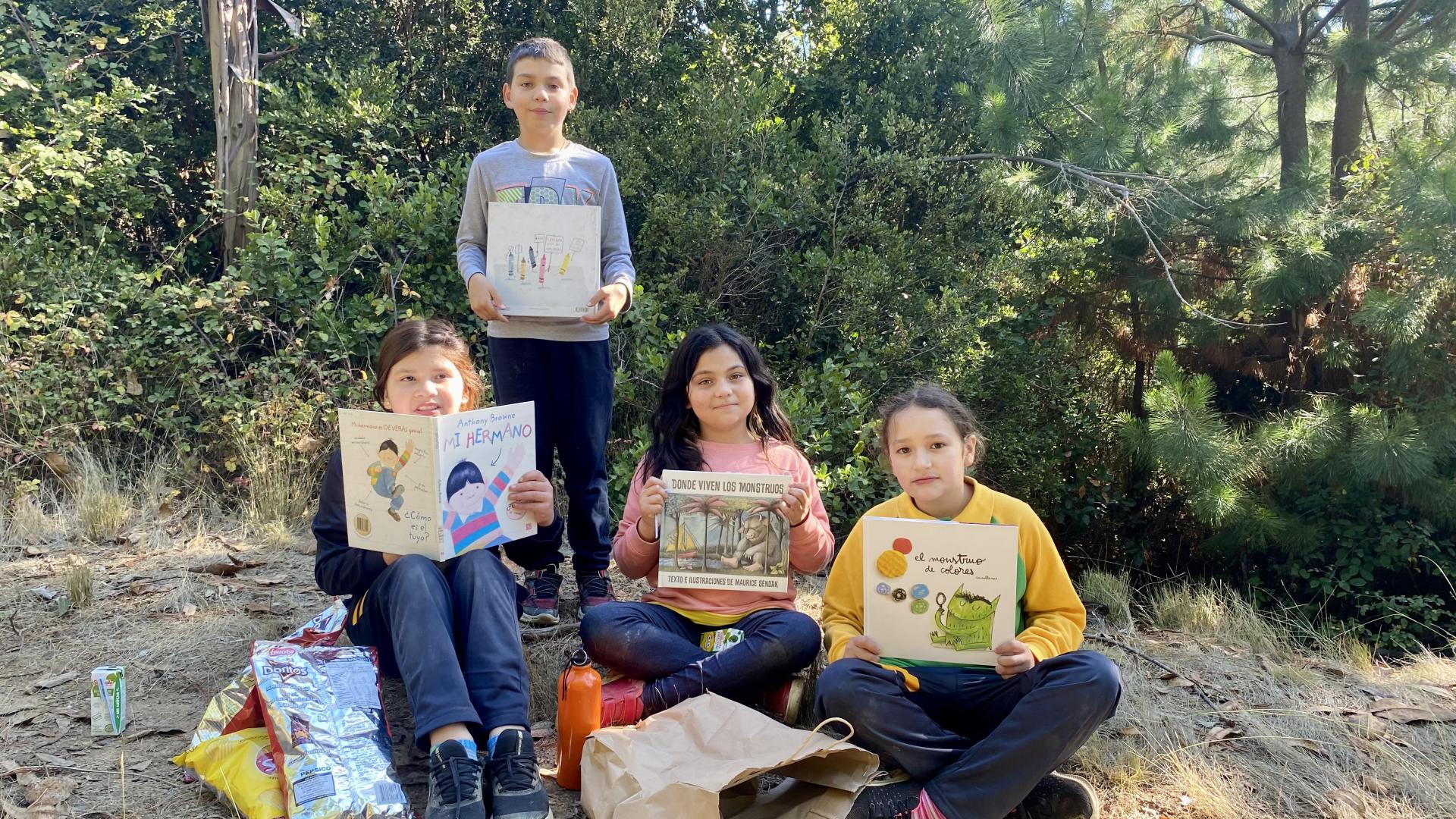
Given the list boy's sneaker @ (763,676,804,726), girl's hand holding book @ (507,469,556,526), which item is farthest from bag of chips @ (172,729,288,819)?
boy's sneaker @ (763,676,804,726)

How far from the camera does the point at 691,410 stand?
3.22 metres

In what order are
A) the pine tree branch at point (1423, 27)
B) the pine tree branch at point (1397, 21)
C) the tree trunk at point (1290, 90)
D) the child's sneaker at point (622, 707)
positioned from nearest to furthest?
the child's sneaker at point (622, 707)
the pine tree branch at point (1423, 27)
the pine tree branch at point (1397, 21)
the tree trunk at point (1290, 90)

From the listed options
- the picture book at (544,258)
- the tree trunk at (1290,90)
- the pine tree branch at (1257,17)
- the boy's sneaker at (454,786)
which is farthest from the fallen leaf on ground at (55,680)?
the pine tree branch at (1257,17)

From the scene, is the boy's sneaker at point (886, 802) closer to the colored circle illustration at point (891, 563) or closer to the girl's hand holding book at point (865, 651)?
the girl's hand holding book at point (865, 651)

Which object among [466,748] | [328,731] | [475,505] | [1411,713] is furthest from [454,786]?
[1411,713]

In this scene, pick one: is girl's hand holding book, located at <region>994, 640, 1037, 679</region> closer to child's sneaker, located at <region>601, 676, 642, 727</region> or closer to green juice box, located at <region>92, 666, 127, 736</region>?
child's sneaker, located at <region>601, 676, 642, 727</region>

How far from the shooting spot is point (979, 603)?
8.03 ft

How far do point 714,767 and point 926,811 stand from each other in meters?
0.50

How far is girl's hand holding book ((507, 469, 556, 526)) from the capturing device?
9.15 ft

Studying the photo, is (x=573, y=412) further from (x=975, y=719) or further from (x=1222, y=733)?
(x=1222, y=733)

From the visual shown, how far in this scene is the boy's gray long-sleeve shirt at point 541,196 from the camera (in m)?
3.39

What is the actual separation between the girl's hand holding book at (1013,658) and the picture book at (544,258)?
1.70 m

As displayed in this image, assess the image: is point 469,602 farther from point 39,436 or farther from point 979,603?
point 39,436

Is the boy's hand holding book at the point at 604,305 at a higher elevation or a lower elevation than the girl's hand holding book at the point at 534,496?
higher
